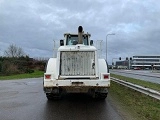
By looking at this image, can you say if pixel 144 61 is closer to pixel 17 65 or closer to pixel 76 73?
pixel 17 65

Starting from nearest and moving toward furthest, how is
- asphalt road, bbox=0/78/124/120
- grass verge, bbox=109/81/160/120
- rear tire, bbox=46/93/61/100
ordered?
asphalt road, bbox=0/78/124/120
grass verge, bbox=109/81/160/120
rear tire, bbox=46/93/61/100

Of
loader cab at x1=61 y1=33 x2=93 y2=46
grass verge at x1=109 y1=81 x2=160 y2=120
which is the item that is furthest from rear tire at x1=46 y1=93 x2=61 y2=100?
loader cab at x1=61 y1=33 x2=93 y2=46

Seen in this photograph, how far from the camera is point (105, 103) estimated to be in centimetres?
1091

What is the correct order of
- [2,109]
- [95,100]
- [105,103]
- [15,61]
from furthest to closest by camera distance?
[15,61]
[95,100]
[105,103]
[2,109]

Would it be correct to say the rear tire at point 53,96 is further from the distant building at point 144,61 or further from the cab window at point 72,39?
the distant building at point 144,61

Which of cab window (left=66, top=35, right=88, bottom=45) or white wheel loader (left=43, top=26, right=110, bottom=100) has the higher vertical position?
cab window (left=66, top=35, right=88, bottom=45)

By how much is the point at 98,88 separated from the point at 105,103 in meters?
0.76

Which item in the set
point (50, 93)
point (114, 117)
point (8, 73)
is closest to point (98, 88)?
point (50, 93)

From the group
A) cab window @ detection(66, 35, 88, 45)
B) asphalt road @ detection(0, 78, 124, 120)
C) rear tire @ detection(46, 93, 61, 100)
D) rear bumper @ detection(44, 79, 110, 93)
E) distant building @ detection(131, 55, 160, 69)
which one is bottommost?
asphalt road @ detection(0, 78, 124, 120)

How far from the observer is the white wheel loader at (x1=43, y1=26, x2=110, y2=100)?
10.1m

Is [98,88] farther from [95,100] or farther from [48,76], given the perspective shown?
[48,76]

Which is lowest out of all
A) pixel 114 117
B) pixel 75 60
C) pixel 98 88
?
pixel 114 117

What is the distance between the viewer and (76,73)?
10.5m

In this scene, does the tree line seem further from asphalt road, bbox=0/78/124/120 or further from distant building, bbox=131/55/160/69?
distant building, bbox=131/55/160/69
